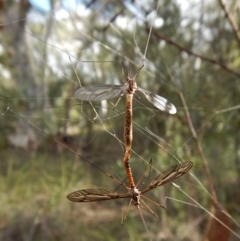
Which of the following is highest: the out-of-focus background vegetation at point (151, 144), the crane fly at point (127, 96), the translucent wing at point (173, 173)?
the out-of-focus background vegetation at point (151, 144)

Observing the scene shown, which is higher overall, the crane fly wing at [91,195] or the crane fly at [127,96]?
the crane fly at [127,96]

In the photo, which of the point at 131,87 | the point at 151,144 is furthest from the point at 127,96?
the point at 151,144

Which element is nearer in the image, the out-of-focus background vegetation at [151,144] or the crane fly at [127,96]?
the crane fly at [127,96]

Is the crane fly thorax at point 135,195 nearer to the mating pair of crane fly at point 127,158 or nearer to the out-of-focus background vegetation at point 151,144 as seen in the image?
the mating pair of crane fly at point 127,158

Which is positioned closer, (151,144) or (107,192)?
(107,192)

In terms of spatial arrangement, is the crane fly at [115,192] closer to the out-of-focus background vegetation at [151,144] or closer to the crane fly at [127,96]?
the crane fly at [127,96]

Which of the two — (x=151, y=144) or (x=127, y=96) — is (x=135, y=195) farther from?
(x=151, y=144)

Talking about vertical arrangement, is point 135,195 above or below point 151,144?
below

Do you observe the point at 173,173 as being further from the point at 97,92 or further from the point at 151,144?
the point at 151,144

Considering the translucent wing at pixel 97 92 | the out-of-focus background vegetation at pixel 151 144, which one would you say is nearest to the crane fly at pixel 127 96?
the translucent wing at pixel 97 92
